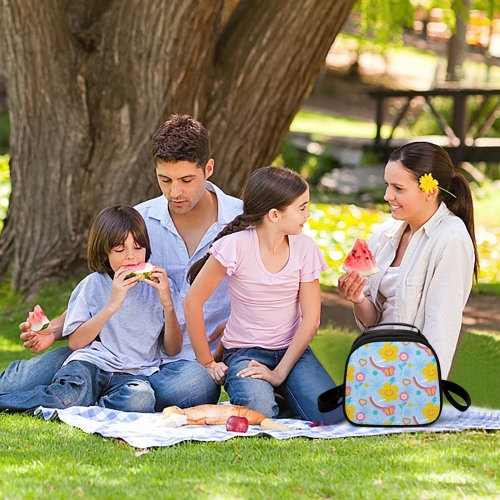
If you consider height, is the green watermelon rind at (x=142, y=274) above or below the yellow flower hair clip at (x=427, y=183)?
below

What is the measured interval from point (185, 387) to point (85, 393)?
19.3 inches

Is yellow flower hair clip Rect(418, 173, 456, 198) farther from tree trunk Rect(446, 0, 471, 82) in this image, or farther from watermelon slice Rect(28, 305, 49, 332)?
tree trunk Rect(446, 0, 471, 82)

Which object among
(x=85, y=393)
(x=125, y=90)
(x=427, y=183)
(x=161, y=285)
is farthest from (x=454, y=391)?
(x=125, y=90)

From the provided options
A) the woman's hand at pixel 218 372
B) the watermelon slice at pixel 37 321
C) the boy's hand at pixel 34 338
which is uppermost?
the watermelon slice at pixel 37 321

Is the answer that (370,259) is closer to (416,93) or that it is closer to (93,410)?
(93,410)

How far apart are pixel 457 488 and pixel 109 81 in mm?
4787

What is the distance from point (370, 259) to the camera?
4.70 metres

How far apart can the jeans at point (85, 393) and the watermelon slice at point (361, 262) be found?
3.84 feet

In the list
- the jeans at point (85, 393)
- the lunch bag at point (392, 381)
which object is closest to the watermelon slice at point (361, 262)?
the lunch bag at point (392, 381)

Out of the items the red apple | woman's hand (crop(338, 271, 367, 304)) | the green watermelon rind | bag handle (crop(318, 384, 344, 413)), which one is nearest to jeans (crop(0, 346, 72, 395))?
the green watermelon rind

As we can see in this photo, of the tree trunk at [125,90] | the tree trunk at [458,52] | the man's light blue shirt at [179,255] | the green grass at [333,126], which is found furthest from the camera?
the green grass at [333,126]

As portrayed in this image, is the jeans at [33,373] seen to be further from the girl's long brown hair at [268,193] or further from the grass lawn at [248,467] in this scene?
the girl's long brown hair at [268,193]

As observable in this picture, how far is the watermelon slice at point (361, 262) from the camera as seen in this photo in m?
4.66

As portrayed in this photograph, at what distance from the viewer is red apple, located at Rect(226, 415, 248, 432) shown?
4309 mm
